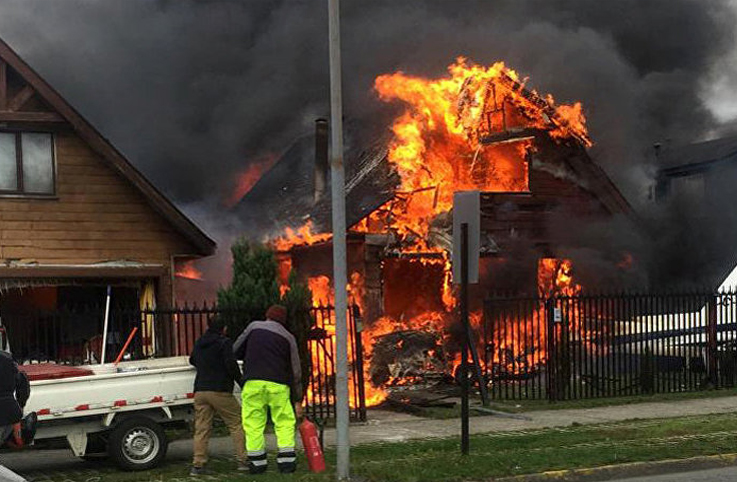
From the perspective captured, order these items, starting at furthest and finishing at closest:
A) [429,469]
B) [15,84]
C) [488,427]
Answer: [15,84], [488,427], [429,469]

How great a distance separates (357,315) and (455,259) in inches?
156

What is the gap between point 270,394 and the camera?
8867 mm

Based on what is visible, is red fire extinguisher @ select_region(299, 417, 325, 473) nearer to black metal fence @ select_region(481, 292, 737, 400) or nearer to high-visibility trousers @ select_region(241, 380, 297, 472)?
high-visibility trousers @ select_region(241, 380, 297, 472)

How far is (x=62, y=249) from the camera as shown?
15.1 m

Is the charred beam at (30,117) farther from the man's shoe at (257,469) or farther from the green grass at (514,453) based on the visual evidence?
the man's shoe at (257,469)

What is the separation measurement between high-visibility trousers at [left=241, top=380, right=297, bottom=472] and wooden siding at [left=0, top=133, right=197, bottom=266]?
24.0 ft

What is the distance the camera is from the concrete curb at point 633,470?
8.58m

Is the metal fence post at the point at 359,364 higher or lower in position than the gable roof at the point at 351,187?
lower

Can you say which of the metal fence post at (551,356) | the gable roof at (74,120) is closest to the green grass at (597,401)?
the metal fence post at (551,356)

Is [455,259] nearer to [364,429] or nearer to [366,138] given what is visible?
[364,429]

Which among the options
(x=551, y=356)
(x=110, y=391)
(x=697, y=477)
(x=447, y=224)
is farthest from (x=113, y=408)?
(x=447, y=224)

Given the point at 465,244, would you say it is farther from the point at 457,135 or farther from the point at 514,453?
the point at 457,135

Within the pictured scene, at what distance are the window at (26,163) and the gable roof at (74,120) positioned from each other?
456mm

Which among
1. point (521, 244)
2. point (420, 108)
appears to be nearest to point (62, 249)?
point (420, 108)
